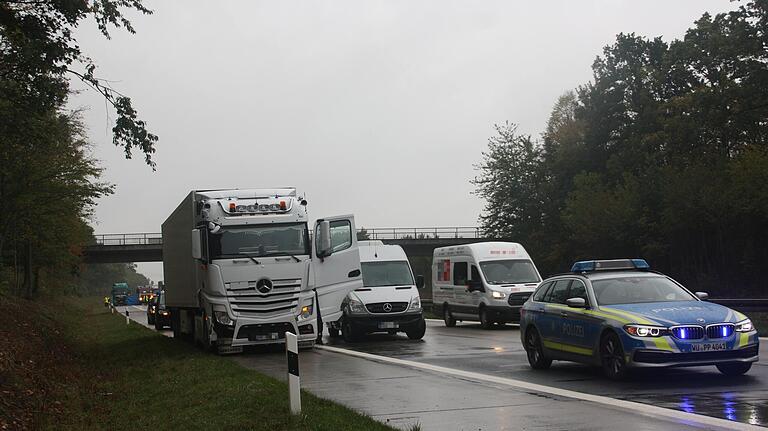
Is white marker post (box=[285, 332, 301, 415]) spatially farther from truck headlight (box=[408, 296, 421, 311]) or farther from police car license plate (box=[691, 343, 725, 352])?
truck headlight (box=[408, 296, 421, 311])

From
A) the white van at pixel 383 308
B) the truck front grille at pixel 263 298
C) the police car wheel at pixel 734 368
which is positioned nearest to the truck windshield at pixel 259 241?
the truck front grille at pixel 263 298

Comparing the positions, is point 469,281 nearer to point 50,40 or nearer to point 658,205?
point 50,40

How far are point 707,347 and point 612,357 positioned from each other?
1.33 metres

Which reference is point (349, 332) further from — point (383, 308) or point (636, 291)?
point (636, 291)

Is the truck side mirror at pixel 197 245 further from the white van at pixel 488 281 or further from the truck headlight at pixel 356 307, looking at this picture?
the white van at pixel 488 281

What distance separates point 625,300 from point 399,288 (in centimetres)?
1194

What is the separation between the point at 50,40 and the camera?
19.4m

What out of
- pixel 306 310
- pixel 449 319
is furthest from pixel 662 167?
pixel 306 310

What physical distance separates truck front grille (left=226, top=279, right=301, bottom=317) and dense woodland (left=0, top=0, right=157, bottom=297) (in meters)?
3.68

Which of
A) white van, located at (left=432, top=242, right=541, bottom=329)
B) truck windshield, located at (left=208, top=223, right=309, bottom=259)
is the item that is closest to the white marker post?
truck windshield, located at (left=208, top=223, right=309, bottom=259)

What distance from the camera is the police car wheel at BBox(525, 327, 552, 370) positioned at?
48.3 ft

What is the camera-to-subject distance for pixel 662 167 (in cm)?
5897

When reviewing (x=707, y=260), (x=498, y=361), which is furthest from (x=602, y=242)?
(x=498, y=361)

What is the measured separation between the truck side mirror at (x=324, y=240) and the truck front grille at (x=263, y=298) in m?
2.72
